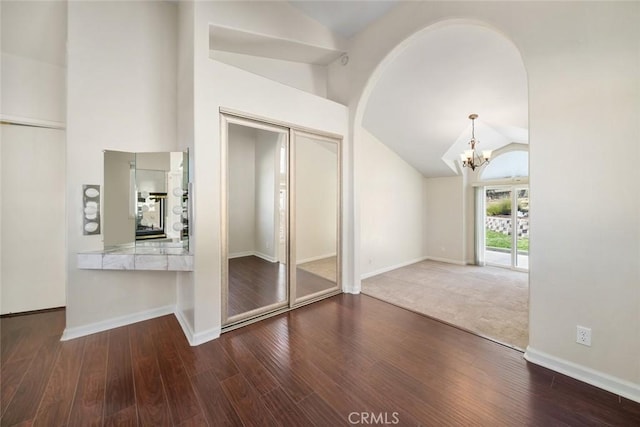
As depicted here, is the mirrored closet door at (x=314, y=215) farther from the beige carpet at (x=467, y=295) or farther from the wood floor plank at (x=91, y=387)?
the wood floor plank at (x=91, y=387)

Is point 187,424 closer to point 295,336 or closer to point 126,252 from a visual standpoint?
point 295,336

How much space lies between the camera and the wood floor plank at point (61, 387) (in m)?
1.54

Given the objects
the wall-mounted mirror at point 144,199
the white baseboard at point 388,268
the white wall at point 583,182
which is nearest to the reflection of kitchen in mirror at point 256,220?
the wall-mounted mirror at point 144,199

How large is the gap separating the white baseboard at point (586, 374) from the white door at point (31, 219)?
526 cm

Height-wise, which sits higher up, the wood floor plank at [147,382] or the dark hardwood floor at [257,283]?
the dark hardwood floor at [257,283]

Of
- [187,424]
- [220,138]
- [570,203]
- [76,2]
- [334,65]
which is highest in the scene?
[334,65]

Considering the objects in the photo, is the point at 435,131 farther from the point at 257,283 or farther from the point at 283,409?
the point at 283,409

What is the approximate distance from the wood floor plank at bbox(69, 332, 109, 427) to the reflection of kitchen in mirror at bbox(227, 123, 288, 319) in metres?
1.06

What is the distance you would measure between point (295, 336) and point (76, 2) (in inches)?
158

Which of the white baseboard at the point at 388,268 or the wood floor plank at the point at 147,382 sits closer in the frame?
the wood floor plank at the point at 147,382

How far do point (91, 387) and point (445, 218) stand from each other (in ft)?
21.5

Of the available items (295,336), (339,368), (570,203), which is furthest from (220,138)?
(570,203)

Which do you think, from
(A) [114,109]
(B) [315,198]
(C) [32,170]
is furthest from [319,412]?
(C) [32,170]

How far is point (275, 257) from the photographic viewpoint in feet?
10.2
